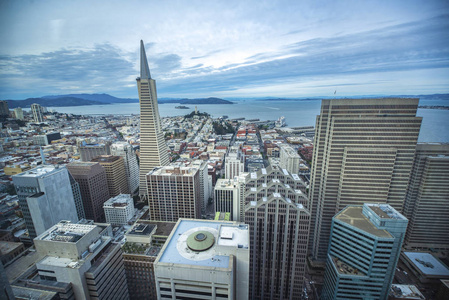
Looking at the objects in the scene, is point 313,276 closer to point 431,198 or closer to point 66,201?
point 431,198

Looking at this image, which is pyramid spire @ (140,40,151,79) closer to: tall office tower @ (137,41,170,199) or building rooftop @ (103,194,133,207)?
tall office tower @ (137,41,170,199)

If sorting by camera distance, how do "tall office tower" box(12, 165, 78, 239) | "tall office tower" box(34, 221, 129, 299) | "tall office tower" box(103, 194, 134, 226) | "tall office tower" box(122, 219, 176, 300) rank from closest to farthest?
"tall office tower" box(34, 221, 129, 299)
"tall office tower" box(122, 219, 176, 300)
"tall office tower" box(12, 165, 78, 239)
"tall office tower" box(103, 194, 134, 226)

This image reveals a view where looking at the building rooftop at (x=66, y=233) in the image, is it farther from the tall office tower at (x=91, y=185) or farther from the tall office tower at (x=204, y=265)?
the tall office tower at (x=91, y=185)

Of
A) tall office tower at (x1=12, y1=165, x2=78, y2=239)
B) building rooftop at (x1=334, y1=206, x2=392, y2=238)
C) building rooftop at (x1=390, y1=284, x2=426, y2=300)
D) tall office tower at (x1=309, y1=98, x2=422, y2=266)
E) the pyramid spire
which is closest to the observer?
building rooftop at (x1=334, y1=206, x2=392, y2=238)

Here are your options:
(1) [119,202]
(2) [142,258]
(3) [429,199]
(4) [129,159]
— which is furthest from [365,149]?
(4) [129,159]

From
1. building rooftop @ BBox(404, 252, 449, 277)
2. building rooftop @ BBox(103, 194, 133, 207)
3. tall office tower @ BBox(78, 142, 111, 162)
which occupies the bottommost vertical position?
building rooftop @ BBox(404, 252, 449, 277)

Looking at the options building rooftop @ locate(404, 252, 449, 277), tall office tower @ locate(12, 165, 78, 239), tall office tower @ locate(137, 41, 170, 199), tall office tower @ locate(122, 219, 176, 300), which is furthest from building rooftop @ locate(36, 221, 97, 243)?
building rooftop @ locate(404, 252, 449, 277)
